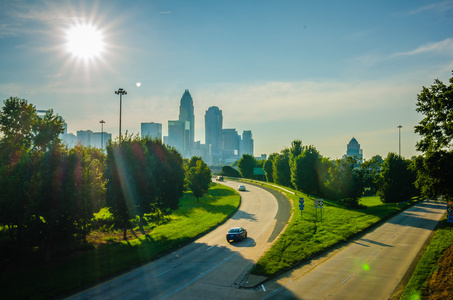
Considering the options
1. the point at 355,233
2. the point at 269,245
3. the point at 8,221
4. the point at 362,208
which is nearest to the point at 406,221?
the point at 362,208

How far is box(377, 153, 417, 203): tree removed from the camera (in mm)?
58344

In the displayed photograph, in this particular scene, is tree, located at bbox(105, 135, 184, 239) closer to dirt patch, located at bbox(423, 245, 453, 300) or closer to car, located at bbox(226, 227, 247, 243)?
car, located at bbox(226, 227, 247, 243)

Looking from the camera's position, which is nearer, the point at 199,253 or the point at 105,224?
the point at 199,253

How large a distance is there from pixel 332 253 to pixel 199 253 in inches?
459

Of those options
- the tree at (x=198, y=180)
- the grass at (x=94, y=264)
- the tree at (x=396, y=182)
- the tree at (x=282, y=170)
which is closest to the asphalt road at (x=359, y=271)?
the grass at (x=94, y=264)

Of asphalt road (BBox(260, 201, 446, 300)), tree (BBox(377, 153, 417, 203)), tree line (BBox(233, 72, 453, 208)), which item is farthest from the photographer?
tree (BBox(377, 153, 417, 203))

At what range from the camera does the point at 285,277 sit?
21031mm

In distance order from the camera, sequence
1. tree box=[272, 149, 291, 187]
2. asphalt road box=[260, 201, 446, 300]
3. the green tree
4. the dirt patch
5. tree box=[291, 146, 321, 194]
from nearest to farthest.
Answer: the dirt patch
asphalt road box=[260, 201, 446, 300]
tree box=[291, 146, 321, 194]
tree box=[272, 149, 291, 187]
the green tree

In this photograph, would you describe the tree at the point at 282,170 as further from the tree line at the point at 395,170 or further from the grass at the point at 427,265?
the grass at the point at 427,265

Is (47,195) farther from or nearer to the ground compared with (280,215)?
farther from the ground

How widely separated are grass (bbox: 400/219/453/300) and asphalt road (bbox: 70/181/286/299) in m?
9.23

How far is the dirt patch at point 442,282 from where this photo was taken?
653 inches

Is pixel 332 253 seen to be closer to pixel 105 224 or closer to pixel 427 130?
pixel 427 130

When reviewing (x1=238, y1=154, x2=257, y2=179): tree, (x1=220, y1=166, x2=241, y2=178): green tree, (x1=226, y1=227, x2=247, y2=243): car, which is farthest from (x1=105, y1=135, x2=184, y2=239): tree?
(x1=220, y1=166, x2=241, y2=178): green tree
